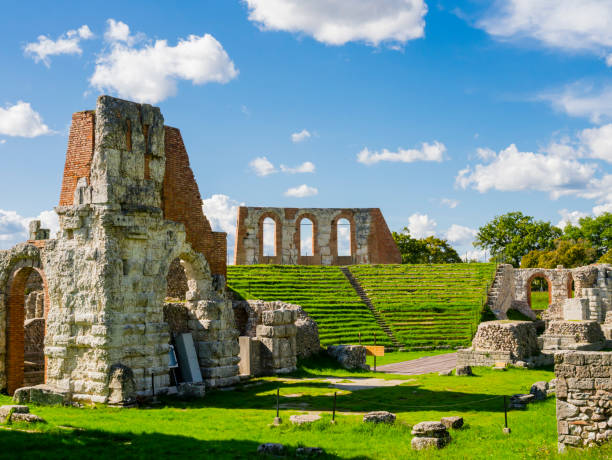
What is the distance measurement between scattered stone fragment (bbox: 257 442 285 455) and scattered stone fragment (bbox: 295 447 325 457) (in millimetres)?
239

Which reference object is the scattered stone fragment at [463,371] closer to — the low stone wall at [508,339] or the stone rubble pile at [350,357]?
the low stone wall at [508,339]

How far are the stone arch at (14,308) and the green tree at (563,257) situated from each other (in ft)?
162

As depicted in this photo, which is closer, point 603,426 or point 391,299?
point 603,426

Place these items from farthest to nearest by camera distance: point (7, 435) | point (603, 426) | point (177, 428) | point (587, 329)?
point (587, 329) < point (177, 428) < point (7, 435) < point (603, 426)

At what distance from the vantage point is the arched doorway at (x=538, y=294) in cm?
4670

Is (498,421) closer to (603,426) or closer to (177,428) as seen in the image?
(603,426)

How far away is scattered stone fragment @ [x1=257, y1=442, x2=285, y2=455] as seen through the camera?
30.4ft

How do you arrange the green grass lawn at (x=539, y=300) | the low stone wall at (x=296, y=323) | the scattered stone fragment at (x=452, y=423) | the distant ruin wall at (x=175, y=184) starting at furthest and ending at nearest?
the green grass lawn at (x=539, y=300)
the low stone wall at (x=296, y=323)
the distant ruin wall at (x=175, y=184)
the scattered stone fragment at (x=452, y=423)

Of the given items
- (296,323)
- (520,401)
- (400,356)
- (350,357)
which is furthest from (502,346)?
(520,401)

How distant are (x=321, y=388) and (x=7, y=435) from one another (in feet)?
26.6

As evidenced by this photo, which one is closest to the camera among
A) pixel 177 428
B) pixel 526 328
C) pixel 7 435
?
pixel 7 435

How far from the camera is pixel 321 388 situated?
16.0m

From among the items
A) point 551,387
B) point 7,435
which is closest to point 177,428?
point 7,435

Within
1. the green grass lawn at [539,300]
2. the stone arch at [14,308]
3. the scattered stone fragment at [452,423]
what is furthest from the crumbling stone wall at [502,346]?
the green grass lawn at [539,300]
